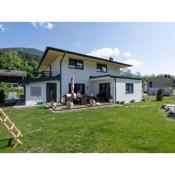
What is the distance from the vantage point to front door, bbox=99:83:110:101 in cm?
2017

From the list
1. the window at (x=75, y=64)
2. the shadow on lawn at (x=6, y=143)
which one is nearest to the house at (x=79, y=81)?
the window at (x=75, y=64)

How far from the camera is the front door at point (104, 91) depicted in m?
20.2

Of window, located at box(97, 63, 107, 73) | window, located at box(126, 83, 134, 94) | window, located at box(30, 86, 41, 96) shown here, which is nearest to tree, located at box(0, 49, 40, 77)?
window, located at box(97, 63, 107, 73)

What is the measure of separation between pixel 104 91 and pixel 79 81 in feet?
9.18

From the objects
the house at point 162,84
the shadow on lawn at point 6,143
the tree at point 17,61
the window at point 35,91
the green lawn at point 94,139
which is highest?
the tree at point 17,61

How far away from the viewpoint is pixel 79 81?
66.6 feet

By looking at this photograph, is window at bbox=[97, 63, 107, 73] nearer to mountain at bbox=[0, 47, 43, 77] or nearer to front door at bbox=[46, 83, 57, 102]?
front door at bbox=[46, 83, 57, 102]

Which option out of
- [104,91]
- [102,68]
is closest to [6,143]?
[104,91]

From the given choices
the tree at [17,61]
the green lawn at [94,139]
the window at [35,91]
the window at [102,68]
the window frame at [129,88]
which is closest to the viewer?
the green lawn at [94,139]

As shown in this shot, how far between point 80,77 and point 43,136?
46.1 feet

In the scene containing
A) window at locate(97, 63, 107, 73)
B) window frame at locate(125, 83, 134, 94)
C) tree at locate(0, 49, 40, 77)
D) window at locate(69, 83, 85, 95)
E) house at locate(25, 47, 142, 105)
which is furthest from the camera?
tree at locate(0, 49, 40, 77)

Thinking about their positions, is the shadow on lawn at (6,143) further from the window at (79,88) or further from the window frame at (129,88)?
the window frame at (129,88)

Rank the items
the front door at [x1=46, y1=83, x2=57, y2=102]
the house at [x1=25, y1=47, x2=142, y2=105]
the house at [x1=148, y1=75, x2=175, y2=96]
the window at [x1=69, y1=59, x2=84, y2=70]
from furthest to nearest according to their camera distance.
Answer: the house at [x1=148, y1=75, x2=175, y2=96], the window at [x1=69, y1=59, x2=84, y2=70], the front door at [x1=46, y1=83, x2=57, y2=102], the house at [x1=25, y1=47, x2=142, y2=105]

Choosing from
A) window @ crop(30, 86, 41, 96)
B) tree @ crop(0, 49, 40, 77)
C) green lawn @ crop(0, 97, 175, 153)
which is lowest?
green lawn @ crop(0, 97, 175, 153)
